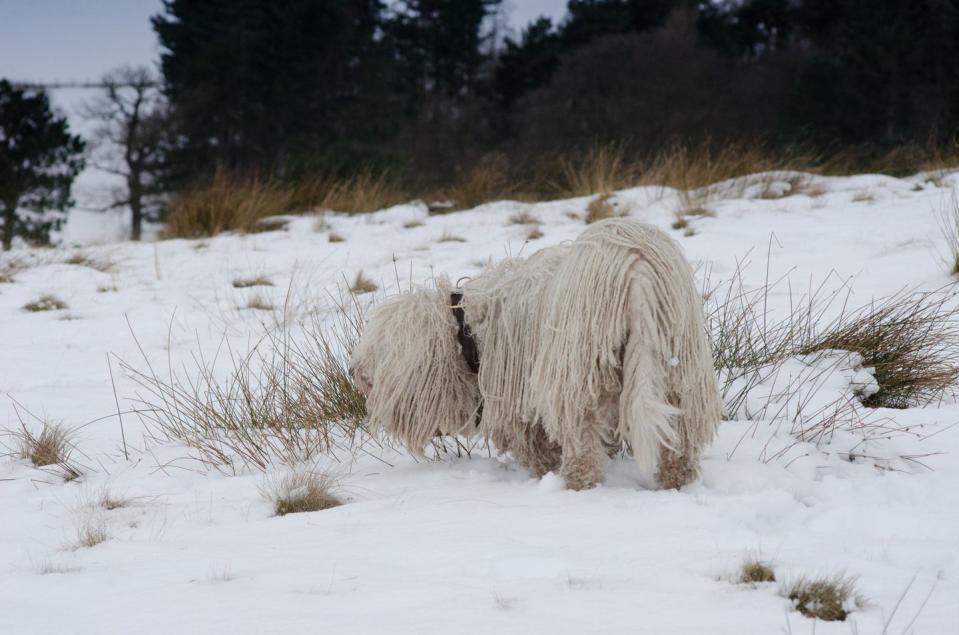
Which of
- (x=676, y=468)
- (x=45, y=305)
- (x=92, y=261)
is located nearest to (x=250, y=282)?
(x=45, y=305)

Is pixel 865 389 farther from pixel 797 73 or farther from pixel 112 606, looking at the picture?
pixel 797 73

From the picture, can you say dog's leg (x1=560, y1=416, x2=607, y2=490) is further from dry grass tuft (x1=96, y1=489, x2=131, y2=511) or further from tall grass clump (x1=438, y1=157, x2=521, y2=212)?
tall grass clump (x1=438, y1=157, x2=521, y2=212)

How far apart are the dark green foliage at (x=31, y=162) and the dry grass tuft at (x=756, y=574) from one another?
22.9 meters

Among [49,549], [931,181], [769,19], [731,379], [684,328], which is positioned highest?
[769,19]

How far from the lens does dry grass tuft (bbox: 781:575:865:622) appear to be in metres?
2.08

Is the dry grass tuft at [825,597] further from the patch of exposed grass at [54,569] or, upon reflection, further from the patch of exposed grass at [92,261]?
the patch of exposed grass at [92,261]

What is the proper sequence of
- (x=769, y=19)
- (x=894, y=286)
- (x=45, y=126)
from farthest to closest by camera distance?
1. (x=769, y=19)
2. (x=45, y=126)
3. (x=894, y=286)

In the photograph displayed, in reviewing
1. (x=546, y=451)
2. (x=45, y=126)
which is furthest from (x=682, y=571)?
(x=45, y=126)

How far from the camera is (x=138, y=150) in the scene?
26.1 metres

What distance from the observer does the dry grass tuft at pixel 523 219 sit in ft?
30.7

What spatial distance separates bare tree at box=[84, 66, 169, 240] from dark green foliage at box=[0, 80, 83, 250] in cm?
226

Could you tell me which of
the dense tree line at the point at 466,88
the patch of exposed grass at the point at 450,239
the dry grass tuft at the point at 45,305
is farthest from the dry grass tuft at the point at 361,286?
the dense tree line at the point at 466,88

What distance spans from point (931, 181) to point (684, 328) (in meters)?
7.94

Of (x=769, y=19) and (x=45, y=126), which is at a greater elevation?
(x=769, y=19)
